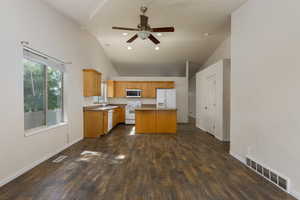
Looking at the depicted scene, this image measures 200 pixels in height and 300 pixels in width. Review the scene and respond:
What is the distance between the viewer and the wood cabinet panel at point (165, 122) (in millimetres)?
6199

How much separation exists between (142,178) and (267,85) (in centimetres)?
247

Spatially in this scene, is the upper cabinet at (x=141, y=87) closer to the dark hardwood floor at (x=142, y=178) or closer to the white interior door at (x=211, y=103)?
the white interior door at (x=211, y=103)

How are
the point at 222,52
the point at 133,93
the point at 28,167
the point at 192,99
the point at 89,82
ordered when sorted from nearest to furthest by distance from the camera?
the point at 28,167 < the point at 89,82 < the point at 222,52 < the point at 133,93 < the point at 192,99

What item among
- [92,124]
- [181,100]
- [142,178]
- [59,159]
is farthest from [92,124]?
[181,100]

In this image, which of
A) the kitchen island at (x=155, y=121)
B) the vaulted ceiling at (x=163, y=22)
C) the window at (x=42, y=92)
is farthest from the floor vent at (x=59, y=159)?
the vaulted ceiling at (x=163, y=22)

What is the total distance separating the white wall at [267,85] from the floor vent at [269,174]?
A: 8 cm

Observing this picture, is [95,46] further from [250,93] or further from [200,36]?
[250,93]

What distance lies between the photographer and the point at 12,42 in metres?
2.66

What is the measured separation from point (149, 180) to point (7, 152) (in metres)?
2.13

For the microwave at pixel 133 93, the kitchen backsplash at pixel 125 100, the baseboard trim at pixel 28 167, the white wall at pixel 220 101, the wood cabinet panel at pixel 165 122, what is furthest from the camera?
the kitchen backsplash at pixel 125 100

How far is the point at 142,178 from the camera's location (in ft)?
8.94

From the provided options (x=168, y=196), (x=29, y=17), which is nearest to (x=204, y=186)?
(x=168, y=196)

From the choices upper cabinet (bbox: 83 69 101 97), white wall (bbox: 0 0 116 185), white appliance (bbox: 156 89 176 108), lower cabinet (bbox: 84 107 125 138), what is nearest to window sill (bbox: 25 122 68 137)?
white wall (bbox: 0 0 116 185)

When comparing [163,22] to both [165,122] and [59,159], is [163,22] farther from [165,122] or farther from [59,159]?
[59,159]
